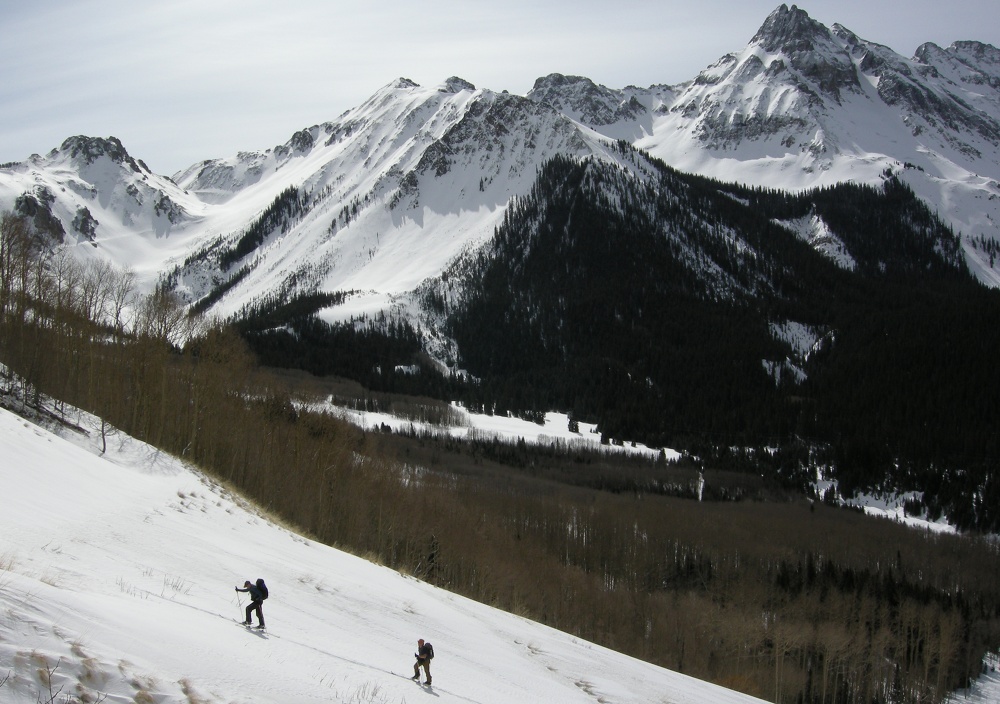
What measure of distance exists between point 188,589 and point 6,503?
5244 millimetres

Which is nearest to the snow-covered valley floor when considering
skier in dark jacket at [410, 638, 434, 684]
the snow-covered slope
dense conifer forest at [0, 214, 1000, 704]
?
the snow-covered slope

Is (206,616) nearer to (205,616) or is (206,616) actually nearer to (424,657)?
(205,616)

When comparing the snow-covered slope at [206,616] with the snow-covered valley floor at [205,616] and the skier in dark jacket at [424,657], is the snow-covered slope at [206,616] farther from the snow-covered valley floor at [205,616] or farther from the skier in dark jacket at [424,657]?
the skier in dark jacket at [424,657]

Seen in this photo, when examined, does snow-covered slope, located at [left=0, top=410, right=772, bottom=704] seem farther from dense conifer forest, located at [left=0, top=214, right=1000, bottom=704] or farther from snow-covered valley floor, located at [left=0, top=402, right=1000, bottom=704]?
dense conifer forest, located at [left=0, top=214, right=1000, bottom=704]

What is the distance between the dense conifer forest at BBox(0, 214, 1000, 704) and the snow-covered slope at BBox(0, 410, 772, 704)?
11838 millimetres

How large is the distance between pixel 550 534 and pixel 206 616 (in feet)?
247

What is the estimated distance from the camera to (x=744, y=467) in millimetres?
136500

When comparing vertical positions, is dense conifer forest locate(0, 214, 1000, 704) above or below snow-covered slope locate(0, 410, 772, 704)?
below

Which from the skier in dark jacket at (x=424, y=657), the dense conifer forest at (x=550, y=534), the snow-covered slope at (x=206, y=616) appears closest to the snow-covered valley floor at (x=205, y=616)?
the snow-covered slope at (x=206, y=616)

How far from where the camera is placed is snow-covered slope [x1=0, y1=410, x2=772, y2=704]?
11.0m

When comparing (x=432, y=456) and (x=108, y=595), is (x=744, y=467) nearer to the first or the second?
(x=432, y=456)

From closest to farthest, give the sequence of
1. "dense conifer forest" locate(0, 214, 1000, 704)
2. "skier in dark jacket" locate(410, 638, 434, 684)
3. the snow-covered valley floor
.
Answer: the snow-covered valley floor, "skier in dark jacket" locate(410, 638, 434, 684), "dense conifer forest" locate(0, 214, 1000, 704)

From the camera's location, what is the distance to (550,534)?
8781 cm

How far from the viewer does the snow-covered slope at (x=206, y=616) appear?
11.0 meters
